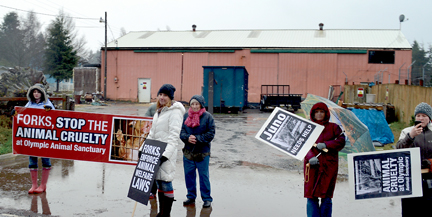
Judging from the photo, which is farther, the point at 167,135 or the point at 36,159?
the point at 36,159

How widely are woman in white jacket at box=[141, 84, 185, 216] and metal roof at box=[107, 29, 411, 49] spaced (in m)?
28.1

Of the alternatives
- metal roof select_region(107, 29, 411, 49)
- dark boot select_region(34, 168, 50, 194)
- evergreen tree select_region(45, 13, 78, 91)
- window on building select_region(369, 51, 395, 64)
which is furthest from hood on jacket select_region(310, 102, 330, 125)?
evergreen tree select_region(45, 13, 78, 91)

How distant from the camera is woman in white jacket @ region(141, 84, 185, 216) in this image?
15.3ft

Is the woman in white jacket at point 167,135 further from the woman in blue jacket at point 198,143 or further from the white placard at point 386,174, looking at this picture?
the white placard at point 386,174

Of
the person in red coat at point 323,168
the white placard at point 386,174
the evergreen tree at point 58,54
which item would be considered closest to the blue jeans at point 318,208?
the person in red coat at point 323,168

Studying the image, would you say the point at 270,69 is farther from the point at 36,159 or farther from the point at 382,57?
the point at 36,159

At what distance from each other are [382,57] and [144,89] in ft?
68.0

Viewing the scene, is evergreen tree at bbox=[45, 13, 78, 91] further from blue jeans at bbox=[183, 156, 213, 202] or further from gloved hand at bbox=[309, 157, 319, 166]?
gloved hand at bbox=[309, 157, 319, 166]

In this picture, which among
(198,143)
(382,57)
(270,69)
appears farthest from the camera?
(270,69)

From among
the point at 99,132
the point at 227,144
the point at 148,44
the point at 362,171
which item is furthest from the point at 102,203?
the point at 148,44

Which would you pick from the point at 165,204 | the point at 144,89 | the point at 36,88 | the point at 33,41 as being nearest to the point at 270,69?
the point at 144,89

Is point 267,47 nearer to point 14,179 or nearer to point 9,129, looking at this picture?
point 9,129

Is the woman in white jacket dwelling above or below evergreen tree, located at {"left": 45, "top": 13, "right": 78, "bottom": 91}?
below

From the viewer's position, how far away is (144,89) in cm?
3338
